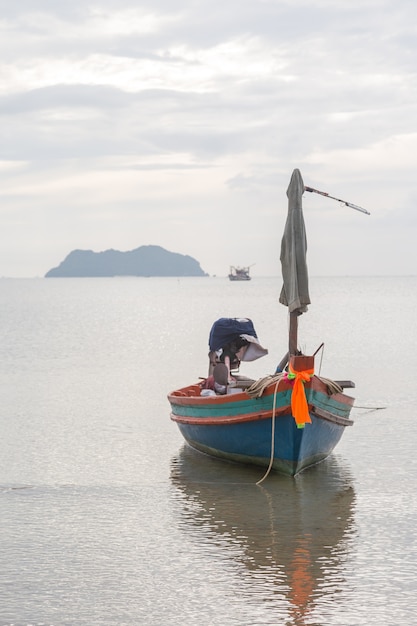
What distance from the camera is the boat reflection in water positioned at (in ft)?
35.0

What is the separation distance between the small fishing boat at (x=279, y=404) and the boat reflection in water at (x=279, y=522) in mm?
424

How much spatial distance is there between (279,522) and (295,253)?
18.8ft

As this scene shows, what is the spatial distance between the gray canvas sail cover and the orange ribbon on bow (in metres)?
2.41

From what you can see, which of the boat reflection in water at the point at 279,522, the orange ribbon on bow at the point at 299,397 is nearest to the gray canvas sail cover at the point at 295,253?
the orange ribbon on bow at the point at 299,397

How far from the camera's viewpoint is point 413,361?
142 feet

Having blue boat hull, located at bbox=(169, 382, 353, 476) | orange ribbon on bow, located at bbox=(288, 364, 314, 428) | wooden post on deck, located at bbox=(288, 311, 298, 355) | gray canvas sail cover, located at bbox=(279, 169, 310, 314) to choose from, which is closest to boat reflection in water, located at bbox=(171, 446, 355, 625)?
blue boat hull, located at bbox=(169, 382, 353, 476)

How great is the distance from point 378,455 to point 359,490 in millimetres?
3486

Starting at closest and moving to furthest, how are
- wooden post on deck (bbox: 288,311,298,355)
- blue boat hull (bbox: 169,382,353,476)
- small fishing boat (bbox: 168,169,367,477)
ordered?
small fishing boat (bbox: 168,169,367,477), blue boat hull (bbox: 169,382,353,476), wooden post on deck (bbox: 288,311,298,355)

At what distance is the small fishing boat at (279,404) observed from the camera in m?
15.5

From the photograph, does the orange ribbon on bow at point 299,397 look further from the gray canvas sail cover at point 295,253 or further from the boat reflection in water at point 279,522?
the gray canvas sail cover at point 295,253

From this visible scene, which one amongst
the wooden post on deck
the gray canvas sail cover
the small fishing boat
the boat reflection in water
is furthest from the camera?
the gray canvas sail cover

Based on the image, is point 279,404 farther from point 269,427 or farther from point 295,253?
point 295,253

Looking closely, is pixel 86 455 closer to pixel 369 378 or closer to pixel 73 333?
pixel 369 378

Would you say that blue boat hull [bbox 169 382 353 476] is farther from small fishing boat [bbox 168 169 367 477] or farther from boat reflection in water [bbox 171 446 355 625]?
boat reflection in water [bbox 171 446 355 625]
